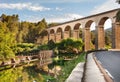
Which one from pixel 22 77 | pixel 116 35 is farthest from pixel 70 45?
pixel 22 77

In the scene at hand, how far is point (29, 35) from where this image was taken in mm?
125188

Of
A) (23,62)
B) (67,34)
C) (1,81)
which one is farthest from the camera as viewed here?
(67,34)

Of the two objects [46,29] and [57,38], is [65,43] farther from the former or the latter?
[46,29]

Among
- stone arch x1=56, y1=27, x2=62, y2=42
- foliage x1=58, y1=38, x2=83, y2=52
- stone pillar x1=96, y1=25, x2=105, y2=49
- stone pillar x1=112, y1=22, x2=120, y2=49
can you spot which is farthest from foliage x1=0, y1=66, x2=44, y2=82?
stone arch x1=56, y1=27, x2=62, y2=42

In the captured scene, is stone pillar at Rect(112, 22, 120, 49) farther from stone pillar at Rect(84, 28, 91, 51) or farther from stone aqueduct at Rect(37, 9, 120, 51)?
stone pillar at Rect(84, 28, 91, 51)

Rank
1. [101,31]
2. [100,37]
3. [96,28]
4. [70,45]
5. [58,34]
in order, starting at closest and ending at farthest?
[101,31] → [96,28] → [100,37] → [70,45] → [58,34]

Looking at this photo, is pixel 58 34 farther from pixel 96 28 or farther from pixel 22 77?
pixel 22 77

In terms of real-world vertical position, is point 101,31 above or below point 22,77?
above

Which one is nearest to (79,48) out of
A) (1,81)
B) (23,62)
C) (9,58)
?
(23,62)

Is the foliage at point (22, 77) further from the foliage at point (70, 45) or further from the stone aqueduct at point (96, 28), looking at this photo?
the foliage at point (70, 45)

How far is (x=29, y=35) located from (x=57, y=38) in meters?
22.4

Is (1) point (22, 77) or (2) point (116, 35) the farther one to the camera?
(2) point (116, 35)

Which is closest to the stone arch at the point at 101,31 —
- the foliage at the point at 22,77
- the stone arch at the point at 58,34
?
the stone arch at the point at 58,34

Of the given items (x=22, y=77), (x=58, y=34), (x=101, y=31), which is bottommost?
(x=22, y=77)
